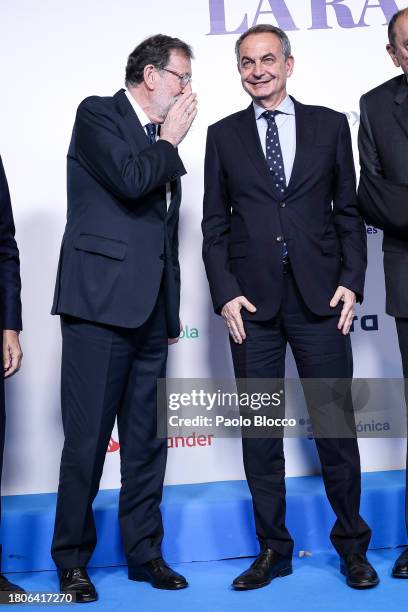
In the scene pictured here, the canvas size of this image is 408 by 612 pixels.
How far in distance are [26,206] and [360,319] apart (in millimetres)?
1423

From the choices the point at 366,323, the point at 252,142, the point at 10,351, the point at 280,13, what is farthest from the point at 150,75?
the point at 366,323

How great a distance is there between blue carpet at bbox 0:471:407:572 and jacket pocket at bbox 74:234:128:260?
3.09ft

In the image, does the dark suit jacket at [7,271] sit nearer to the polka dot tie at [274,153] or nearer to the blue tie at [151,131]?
the blue tie at [151,131]

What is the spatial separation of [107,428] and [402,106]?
1.33 metres

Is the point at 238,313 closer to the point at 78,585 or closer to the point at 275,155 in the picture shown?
the point at 275,155

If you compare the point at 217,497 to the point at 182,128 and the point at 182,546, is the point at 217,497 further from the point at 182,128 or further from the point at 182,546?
the point at 182,128

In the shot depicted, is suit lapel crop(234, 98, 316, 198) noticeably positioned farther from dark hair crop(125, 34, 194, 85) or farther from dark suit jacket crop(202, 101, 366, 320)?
dark hair crop(125, 34, 194, 85)

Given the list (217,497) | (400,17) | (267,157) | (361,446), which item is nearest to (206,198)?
(267,157)

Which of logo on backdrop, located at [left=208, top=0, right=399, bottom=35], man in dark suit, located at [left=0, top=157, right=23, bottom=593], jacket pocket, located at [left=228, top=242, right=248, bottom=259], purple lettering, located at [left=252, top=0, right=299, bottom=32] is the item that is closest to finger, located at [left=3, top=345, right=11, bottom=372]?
man in dark suit, located at [left=0, top=157, right=23, bottom=593]

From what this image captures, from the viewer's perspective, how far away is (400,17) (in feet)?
8.63

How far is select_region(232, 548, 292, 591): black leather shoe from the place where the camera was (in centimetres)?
269

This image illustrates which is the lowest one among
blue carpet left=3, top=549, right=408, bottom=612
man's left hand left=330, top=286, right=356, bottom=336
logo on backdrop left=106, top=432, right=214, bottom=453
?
blue carpet left=3, top=549, right=408, bottom=612

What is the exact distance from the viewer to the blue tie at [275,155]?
2746 mm
